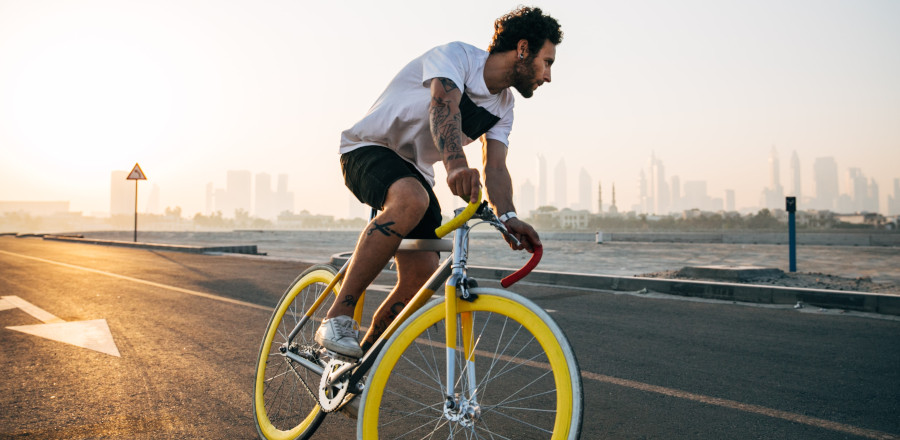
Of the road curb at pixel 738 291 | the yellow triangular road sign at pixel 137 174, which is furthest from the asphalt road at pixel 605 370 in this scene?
the yellow triangular road sign at pixel 137 174

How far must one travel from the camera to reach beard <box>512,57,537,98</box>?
202 cm

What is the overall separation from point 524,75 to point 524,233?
0.65m

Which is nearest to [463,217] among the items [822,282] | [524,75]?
[524,75]

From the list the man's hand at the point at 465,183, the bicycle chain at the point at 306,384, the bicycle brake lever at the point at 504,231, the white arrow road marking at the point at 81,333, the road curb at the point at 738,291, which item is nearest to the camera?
the man's hand at the point at 465,183

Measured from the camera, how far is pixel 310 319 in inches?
96.7

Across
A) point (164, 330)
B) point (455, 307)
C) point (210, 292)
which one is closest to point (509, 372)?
point (455, 307)

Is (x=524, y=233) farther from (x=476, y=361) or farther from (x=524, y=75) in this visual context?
(x=524, y=75)

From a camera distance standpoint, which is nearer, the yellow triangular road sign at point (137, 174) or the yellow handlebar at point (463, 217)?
the yellow handlebar at point (463, 217)

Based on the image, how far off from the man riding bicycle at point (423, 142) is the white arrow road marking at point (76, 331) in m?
2.93

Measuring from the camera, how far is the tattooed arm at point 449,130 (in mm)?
1566

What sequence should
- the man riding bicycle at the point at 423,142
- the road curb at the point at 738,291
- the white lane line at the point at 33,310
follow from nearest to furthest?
the man riding bicycle at the point at 423,142 < the white lane line at the point at 33,310 < the road curb at the point at 738,291

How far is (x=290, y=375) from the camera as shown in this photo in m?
2.47

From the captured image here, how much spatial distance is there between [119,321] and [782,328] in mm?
6421

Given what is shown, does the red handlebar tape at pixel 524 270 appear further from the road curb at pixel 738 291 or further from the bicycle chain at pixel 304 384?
the road curb at pixel 738 291
